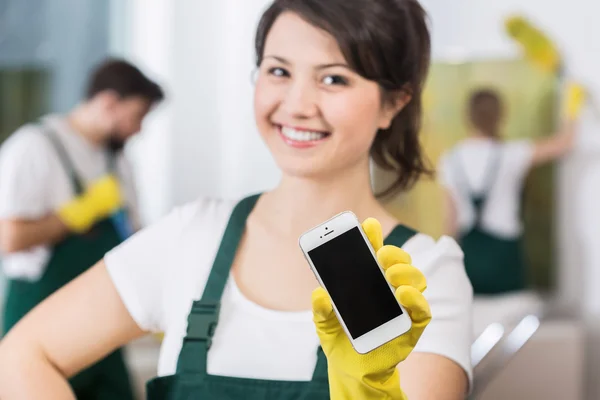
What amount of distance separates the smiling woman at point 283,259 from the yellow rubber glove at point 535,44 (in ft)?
7.44

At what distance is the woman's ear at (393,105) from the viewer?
849 millimetres

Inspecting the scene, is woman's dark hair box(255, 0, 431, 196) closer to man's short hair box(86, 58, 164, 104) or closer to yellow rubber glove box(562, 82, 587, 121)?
man's short hair box(86, 58, 164, 104)

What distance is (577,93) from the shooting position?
3.06 meters

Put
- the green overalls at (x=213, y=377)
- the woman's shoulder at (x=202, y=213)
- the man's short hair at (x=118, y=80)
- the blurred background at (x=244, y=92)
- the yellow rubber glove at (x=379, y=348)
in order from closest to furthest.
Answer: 1. the yellow rubber glove at (x=379, y=348)
2. the green overalls at (x=213, y=377)
3. the woman's shoulder at (x=202, y=213)
4. the man's short hair at (x=118, y=80)
5. the blurred background at (x=244, y=92)

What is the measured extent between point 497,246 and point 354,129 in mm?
2331

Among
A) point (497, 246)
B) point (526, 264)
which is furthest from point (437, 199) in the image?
point (526, 264)

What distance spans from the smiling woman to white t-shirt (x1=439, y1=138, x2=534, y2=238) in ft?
6.86

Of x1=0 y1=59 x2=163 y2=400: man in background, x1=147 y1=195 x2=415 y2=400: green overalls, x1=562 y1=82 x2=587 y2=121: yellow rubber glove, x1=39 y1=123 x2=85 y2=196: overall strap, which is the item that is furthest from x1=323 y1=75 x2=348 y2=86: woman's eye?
x1=562 y1=82 x2=587 y2=121: yellow rubber glove

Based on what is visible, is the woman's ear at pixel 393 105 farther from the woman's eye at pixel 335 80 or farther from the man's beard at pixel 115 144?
the man's beard at pixel 115 144

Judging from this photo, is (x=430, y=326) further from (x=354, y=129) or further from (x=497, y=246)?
(x=497, y=246)

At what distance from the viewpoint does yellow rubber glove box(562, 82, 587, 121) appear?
3062mm

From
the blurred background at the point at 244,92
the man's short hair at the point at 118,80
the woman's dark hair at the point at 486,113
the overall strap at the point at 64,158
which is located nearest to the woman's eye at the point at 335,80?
the overall strap at the point at 64,158

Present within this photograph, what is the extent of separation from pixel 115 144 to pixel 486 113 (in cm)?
139

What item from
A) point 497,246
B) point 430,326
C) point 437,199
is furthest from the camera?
point 497,246
